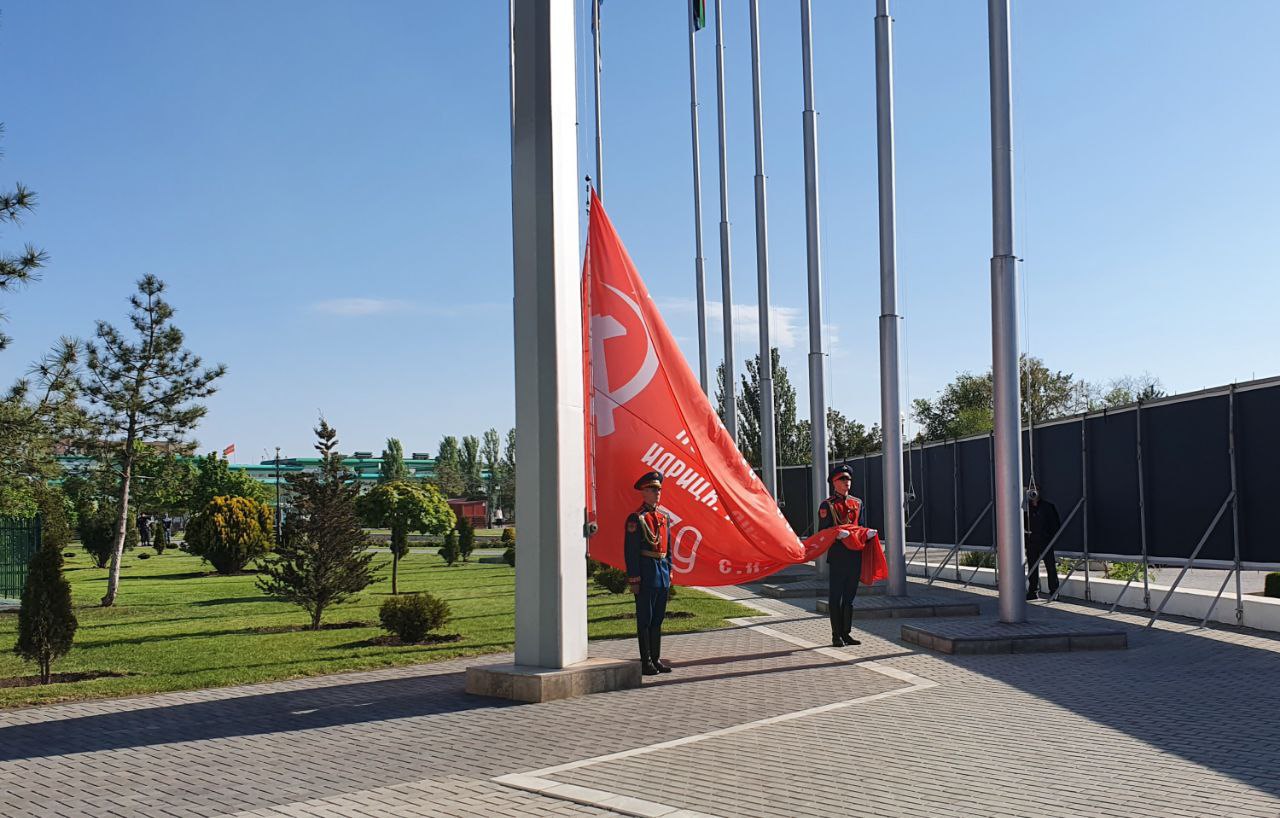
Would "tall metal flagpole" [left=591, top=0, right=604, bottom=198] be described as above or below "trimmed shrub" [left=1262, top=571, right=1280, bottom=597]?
above

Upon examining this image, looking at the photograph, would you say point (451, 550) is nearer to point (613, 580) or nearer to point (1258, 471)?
point (613, 580)

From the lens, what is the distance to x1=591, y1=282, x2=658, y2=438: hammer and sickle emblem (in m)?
13.2

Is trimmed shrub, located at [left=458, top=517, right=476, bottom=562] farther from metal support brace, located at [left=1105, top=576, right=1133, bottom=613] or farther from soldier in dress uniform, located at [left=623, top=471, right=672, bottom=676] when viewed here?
soldier in dress uniform, located at [left=623, top=471, right=672, bottom=676]

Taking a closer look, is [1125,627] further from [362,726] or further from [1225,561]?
[362,726]

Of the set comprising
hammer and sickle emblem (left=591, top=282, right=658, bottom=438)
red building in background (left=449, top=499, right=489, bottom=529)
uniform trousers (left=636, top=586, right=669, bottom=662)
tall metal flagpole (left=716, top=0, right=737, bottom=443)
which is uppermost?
tall metal flagpole (left=716, top=0, right=737, bottom=443)

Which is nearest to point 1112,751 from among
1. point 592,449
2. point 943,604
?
point 592,449

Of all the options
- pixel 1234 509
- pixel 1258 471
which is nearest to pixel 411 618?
pixel 1234 509

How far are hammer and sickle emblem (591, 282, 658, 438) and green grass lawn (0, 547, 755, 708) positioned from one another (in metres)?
3.18

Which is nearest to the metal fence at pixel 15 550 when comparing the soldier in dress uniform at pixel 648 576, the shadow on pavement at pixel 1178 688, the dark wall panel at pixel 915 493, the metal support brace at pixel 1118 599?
the soldier in dress uniform at pixel 648 576

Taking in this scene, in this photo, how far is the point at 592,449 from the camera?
12836 millimetres

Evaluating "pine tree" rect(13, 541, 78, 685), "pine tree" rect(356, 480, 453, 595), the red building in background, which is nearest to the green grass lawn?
"pine tree" rect(13, 541, 78, 685)

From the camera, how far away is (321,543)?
1634cm

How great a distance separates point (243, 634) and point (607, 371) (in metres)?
7.10

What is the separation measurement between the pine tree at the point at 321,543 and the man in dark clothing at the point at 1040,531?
419 inches
